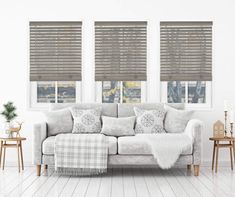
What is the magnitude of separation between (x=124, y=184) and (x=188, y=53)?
263 cm

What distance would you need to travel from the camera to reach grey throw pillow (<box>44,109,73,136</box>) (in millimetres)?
6543

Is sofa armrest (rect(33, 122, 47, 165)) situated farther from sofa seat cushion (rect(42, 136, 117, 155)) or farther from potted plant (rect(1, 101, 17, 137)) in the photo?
potted plant (rect(1, 101, 17, 137))

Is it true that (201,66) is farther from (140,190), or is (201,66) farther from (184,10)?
(140,190)

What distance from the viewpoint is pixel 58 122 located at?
656 cm

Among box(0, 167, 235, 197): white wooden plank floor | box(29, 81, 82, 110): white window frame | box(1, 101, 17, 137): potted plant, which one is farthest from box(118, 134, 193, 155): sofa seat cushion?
box(1, 101, 17, 137): potted plant

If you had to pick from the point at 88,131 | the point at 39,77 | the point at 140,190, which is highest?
the point at 39,77

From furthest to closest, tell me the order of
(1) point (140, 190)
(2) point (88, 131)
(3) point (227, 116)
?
(3) point (227, 116), (2) point (88, 131), (1) point (140, 190)

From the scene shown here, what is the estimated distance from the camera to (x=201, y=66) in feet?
23.5

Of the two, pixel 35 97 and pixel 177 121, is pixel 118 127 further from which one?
pixel 35 97

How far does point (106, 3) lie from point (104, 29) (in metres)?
0.41

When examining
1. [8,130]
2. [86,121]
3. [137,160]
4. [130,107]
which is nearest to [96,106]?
[86,121]

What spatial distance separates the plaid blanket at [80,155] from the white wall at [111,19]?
1287mm

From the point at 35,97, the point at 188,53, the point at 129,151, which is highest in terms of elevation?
the point at 188,53

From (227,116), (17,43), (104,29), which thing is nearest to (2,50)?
(17,43)
